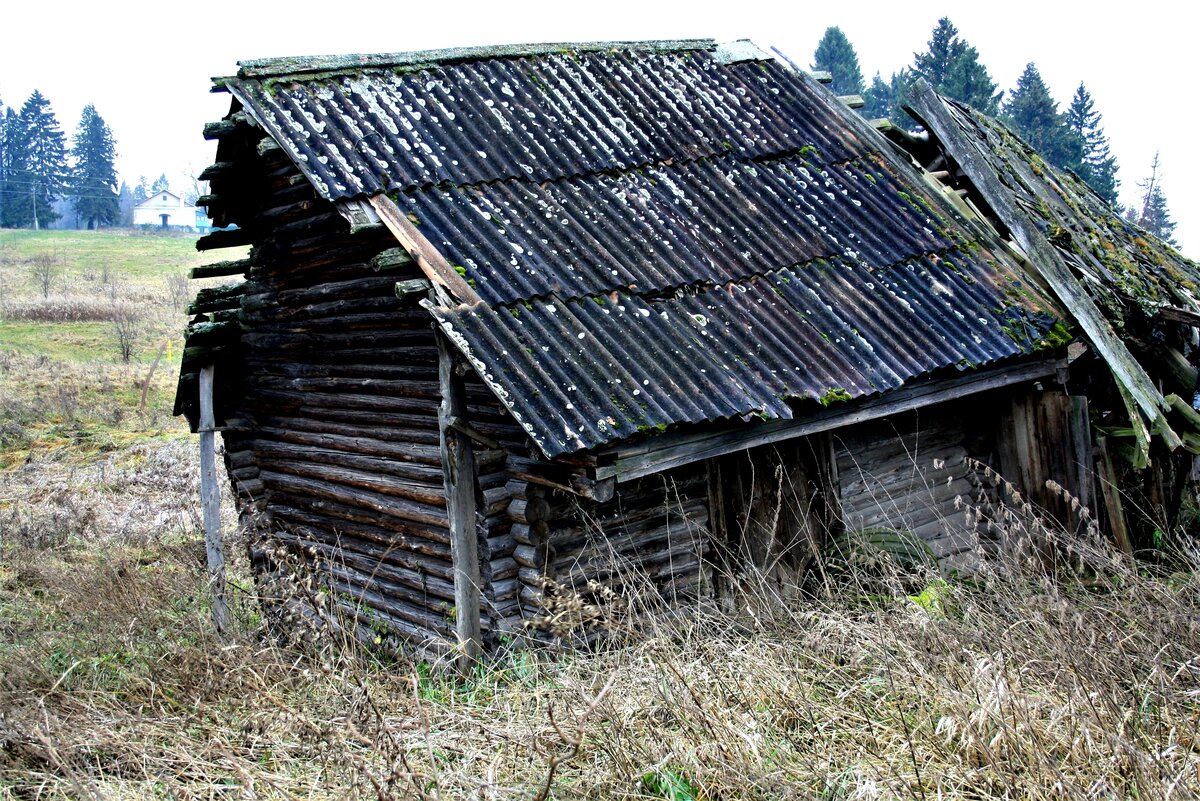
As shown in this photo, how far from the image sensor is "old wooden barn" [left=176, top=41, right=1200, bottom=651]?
6426 millimetres

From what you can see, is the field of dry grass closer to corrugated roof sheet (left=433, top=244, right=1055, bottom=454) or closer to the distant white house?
corrugated roof sheet (left=433, top=244, right=1055, bottom=454)

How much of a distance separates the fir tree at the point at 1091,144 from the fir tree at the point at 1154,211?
5.26ft

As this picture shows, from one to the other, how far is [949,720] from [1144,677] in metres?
1.04

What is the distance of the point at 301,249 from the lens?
8.13m

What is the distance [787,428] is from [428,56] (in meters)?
4.62

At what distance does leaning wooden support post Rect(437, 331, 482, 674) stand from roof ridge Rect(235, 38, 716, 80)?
9.72 feet

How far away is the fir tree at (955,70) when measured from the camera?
5088 cm

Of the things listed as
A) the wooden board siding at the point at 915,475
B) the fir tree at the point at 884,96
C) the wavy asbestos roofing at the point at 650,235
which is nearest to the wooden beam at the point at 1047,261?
the wavy asbestos roofing at the point at 650,235

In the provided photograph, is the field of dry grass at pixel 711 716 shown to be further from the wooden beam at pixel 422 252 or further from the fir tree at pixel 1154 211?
the fir tree at pixel 1154 211

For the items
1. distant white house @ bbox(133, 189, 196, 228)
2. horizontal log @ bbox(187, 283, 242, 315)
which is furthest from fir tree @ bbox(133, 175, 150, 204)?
horizontal log @ bbox(187, 283, 242, 315)

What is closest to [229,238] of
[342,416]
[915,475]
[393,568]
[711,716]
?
[342,416]

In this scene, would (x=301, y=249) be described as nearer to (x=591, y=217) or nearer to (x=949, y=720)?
(x=591, y=217)

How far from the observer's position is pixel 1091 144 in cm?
5550

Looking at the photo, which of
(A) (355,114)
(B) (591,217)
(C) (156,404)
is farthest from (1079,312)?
(C) (156,404)
